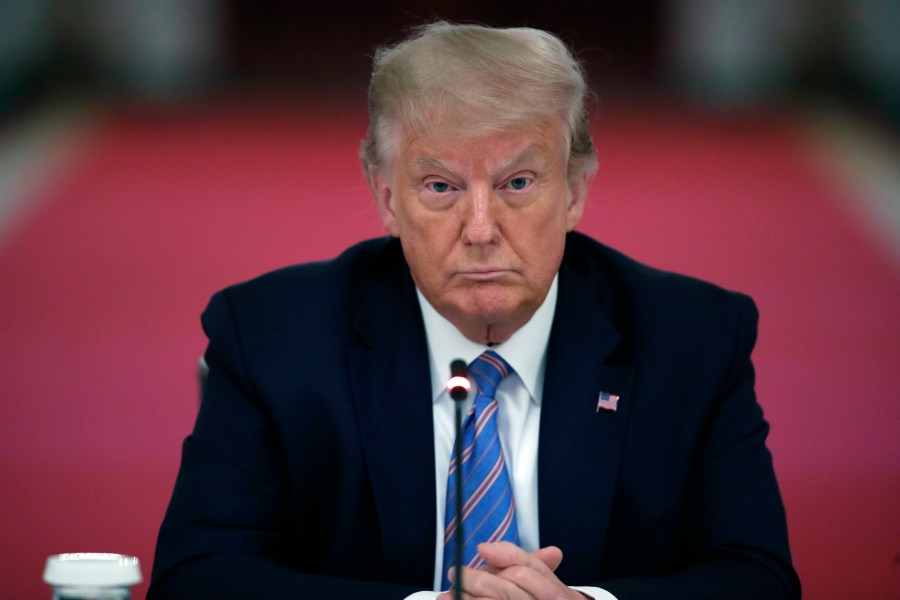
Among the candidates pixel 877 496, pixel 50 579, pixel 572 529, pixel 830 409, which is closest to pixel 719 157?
pixel 830 409

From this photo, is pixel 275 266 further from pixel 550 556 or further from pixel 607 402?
pixel 550 556

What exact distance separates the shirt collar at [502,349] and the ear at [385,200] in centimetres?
14

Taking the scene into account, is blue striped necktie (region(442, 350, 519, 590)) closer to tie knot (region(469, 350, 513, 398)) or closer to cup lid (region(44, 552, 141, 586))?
tie knot (region(469, 350, 513, 398))

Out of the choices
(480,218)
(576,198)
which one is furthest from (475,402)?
(576,198)

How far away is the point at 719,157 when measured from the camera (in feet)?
27.7

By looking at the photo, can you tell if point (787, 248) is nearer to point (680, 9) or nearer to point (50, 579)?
point (680, 9)

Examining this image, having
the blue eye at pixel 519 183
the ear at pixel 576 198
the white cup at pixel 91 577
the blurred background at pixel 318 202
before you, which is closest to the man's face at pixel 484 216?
the blue eye at pixel 519 183

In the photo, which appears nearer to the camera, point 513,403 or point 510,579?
point 510,579

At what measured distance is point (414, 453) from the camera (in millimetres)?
2158

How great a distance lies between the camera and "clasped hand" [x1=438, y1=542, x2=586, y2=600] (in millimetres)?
1866

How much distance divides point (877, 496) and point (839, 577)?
2.12 ft

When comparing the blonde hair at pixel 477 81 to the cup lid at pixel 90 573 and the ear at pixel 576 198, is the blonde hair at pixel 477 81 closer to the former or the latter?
the ear at pixel 576 198

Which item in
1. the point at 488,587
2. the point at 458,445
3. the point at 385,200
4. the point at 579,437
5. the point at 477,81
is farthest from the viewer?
the point at 385,200

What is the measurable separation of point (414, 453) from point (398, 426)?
5 cm
